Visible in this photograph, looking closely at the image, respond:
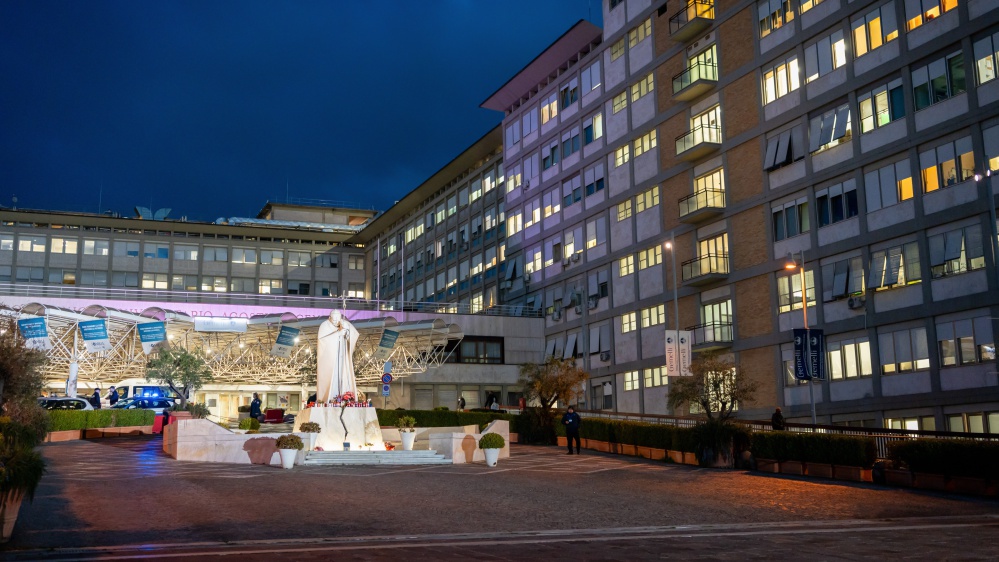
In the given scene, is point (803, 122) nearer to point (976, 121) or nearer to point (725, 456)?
point (976, 121)

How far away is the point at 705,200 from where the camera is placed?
49.0 m

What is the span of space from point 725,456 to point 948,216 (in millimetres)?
14869

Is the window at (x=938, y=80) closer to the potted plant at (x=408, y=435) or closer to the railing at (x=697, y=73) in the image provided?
the railing at (x=697, y=73)

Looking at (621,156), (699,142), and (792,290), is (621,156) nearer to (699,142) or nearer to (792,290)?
(699,142)

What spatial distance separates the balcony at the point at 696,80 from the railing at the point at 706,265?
29.8 feet

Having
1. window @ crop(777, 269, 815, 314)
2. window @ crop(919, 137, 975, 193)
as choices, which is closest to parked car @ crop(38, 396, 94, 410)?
window @ crop(777, 269, 815, 314)

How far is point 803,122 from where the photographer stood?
1697 inches

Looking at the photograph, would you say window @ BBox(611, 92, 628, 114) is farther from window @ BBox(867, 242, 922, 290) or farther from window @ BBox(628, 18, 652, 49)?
window @ BBox(867, 242, 922, 290)

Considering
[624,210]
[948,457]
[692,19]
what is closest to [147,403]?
[624,210]

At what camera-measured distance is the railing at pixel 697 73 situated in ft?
164

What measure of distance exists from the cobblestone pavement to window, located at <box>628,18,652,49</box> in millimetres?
36812

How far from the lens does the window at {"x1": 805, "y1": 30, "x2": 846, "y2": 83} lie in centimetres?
4153

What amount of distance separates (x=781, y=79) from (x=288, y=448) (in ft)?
100

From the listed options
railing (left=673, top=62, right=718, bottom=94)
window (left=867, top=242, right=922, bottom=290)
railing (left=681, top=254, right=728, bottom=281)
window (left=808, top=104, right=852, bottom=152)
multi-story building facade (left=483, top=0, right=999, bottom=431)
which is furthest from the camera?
railing (left=673, top=62, right=718, bottom=94)
